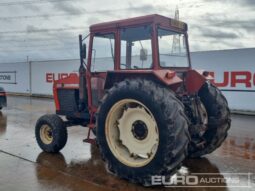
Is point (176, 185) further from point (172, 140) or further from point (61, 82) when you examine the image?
point (61, 82)

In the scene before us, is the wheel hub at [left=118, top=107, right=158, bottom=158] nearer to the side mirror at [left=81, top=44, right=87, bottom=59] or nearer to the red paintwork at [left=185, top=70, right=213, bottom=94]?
the red paintwork at [left=185, top=70, right=213, bottom=94]

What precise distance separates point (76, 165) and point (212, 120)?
99.2 inches

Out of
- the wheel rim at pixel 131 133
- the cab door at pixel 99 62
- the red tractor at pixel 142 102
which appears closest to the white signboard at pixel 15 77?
the red tractor at pixel 142 102

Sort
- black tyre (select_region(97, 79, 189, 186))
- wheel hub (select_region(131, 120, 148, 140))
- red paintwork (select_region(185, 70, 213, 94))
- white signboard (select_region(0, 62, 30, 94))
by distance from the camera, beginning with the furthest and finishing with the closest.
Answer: white signboard (select_region(0, 62, 30, 94))
red paintwork (select_region(185, 70, 213, 94))
wheel hub (select_region(131, 120, 148, 140))
black tyre (select_region(97, 79, 189, 186))

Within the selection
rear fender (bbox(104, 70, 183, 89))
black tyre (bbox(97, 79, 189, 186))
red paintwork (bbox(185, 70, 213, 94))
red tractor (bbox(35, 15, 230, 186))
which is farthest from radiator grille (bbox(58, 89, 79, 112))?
red paintwork (bbox(185, 70, 213, 94))

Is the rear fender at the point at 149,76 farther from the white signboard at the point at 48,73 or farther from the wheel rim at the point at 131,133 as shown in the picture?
the white signboard at the point at 48,73

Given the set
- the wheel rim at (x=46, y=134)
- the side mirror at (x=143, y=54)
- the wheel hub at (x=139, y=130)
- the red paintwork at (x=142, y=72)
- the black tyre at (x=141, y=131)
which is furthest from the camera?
the wheel rim at (x=46, y=134)

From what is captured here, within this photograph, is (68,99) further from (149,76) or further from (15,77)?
(15,77)

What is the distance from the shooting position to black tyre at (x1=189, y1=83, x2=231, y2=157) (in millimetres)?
5336

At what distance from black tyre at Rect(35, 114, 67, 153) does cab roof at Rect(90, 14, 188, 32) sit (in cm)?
197

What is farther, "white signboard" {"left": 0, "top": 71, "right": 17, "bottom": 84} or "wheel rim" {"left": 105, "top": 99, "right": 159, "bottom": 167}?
"white signboard" {"left": 0, "top": 71, "right": 17, "bottom": 84}

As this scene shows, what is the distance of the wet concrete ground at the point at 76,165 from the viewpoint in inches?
173

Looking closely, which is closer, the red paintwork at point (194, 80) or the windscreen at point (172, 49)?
the windscreen at point (172, 49)

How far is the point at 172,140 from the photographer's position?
3.94 m
